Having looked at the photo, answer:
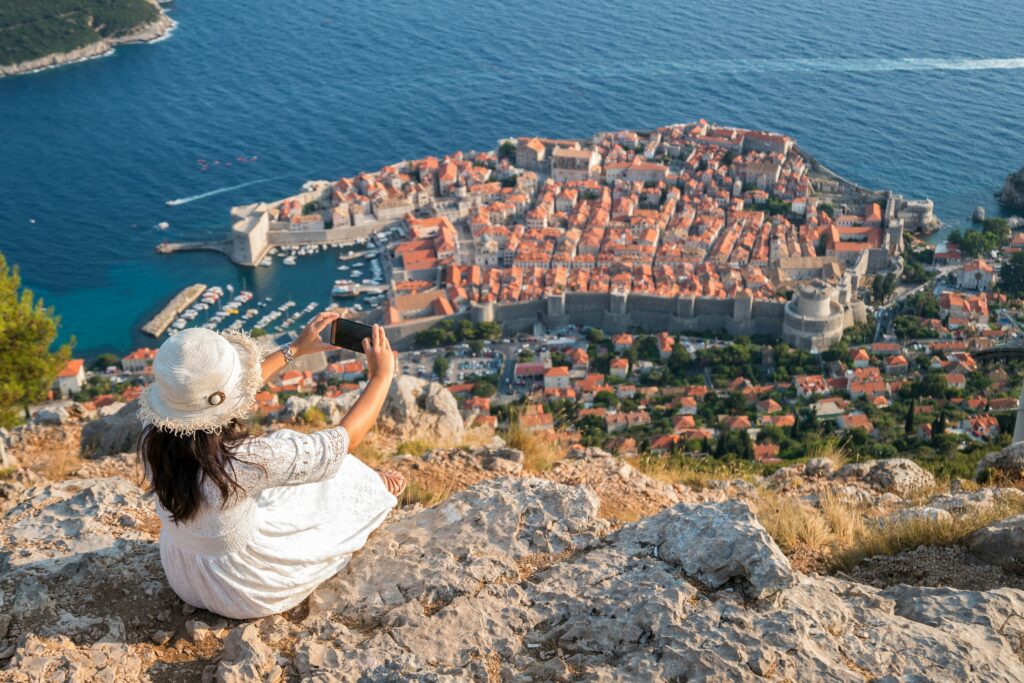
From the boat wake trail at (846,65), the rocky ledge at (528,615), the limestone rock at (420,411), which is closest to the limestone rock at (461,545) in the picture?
the rocky ledge at (528,615)

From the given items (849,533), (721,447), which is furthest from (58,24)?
(849,533)

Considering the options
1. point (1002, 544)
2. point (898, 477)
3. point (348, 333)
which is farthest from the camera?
point (898, 477)

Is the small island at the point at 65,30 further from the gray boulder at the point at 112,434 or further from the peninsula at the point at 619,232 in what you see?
the gray boulder at the point at 112,434

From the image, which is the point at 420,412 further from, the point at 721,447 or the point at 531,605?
the point at 721,447

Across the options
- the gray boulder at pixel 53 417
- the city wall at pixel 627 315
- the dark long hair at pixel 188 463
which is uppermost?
the dark long hair at pixel 188 463

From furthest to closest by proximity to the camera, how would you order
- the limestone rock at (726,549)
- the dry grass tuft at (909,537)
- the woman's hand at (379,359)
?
the dry grass tuft at (909,537) → the woman's hand at (379,359) → the limestone rock at (726,549)
